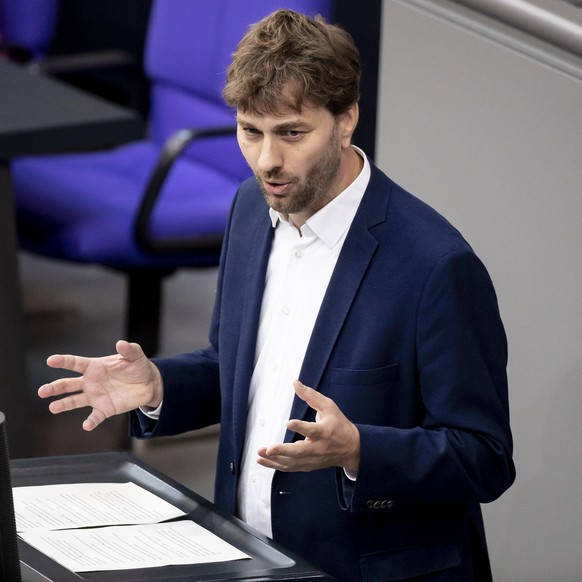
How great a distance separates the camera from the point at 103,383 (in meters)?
1.87

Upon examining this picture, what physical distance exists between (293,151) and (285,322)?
0.90 feet

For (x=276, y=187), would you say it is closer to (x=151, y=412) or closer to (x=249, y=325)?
(x=249, y=325)

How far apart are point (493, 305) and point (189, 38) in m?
2.42

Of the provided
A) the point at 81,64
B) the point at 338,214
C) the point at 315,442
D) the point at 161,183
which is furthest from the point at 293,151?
the point at 81,64

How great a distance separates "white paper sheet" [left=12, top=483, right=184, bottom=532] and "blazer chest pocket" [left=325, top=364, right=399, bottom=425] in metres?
0.27

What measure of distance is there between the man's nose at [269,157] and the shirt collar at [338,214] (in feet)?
0.42

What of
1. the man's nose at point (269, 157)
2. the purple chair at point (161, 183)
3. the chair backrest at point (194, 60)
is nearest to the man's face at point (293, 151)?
the man's nose at point (269, 157)

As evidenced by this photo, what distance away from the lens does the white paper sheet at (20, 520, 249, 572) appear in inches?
60.7

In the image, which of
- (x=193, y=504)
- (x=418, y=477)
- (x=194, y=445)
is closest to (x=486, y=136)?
(x=418, y=477)

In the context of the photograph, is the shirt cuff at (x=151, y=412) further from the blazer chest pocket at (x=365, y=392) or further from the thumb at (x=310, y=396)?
the thumb at (x=310, y=396)

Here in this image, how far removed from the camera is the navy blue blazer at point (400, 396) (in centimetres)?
174

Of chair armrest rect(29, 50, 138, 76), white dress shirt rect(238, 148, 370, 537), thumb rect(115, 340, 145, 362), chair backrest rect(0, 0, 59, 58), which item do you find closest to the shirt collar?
white dress shirt rect(238, 148, 370, 537)

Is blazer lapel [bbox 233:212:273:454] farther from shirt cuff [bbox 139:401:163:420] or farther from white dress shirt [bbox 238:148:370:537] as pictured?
shirt cuff [bbox 139:401:163:420]

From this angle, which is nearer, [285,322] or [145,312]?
[285,322]
